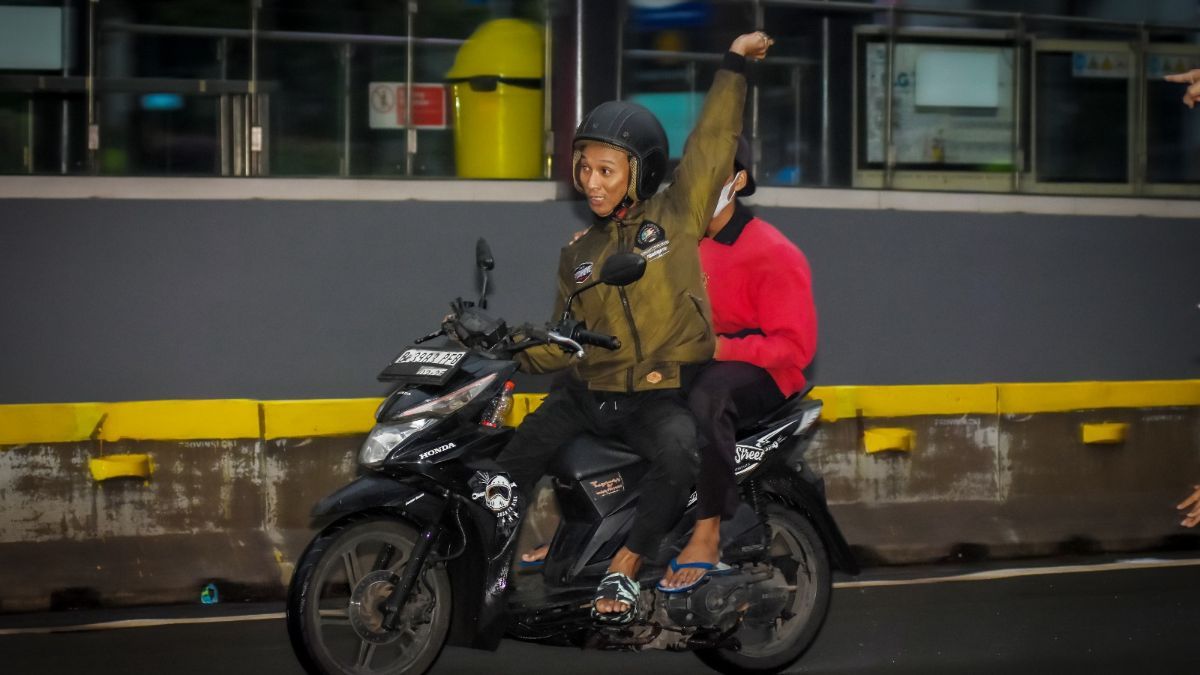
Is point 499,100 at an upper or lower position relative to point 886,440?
upper

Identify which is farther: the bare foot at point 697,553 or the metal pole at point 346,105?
the metal pole at point 346,105

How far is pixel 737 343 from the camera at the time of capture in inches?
269

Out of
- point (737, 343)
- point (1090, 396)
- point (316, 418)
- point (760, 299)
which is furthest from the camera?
point (1090, 396)

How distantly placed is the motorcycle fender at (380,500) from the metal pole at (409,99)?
519 cm

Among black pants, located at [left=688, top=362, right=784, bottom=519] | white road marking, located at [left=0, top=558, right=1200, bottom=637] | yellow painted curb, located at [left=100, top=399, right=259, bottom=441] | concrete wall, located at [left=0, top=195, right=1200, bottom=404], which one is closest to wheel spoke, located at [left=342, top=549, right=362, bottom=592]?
black pants, located at [left=688, top=362, right=784, bottom=519]

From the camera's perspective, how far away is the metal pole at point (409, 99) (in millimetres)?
11152

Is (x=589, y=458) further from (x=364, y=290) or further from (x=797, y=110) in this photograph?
(x=797, y=110)

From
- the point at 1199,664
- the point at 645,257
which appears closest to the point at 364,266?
the point at 645,257

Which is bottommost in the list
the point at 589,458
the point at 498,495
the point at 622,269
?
the point at 498,495

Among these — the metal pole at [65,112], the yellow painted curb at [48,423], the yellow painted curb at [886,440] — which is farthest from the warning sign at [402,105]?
the yellow painted curb at [886,440]

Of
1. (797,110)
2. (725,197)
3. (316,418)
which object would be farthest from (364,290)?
(725,197)

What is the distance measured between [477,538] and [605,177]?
1354mm

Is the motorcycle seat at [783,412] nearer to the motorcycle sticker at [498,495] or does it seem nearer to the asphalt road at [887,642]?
the motorcycle sticker at [498,495]

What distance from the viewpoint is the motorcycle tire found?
275 inches
